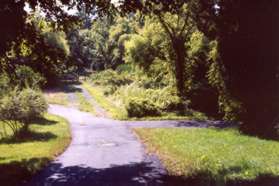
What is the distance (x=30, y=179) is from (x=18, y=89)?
1263 cm

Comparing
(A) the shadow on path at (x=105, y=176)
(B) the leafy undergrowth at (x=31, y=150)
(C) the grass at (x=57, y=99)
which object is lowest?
(A) the shadow on path at (x=105, y=176)

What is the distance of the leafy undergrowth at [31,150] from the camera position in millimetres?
13078

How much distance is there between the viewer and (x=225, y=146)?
17.1 metres

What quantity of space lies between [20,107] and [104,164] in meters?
9.26

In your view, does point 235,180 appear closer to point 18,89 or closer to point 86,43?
point 18,89

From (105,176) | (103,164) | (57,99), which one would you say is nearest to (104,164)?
(103,164)

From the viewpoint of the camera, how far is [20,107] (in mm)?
22172

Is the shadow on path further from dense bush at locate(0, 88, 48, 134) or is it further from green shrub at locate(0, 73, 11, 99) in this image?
dense bush at locate(0, 88, 48, 134)

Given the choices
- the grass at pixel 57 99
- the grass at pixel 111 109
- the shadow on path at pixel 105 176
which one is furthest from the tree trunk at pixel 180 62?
the shadow on path at pixel 105 176

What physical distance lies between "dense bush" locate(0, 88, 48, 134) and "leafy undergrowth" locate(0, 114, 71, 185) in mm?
966

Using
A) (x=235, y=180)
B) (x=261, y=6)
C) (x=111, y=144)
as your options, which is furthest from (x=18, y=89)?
(x=235, y=180)

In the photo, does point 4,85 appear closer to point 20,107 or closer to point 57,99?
point 20,107

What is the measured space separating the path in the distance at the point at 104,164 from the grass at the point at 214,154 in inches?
25.1

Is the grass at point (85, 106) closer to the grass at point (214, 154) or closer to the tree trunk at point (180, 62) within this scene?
the tree trunk at point (180, 62)
